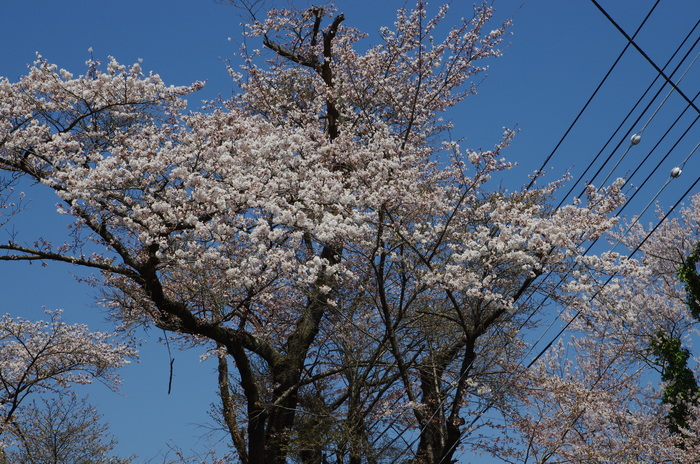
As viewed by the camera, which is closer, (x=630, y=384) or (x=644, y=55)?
(x=644, y=55)

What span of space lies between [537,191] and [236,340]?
629cm

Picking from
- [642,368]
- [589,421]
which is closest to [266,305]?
[589,421]

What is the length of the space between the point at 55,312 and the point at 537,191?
11.2 meters

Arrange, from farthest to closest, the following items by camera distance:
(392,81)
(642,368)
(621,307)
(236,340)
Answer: (642,368) < (392,81) < (236,340) < (621,307)

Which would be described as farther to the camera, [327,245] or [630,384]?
[630,384]

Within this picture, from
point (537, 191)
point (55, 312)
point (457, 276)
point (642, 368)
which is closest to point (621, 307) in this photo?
point (457, 276)

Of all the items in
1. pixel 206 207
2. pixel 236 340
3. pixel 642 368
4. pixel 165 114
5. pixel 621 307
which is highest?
pixel 165 114

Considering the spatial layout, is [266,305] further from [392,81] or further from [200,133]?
[392,81]

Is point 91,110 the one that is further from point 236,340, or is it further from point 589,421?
point 589,421

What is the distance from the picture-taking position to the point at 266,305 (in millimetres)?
13125

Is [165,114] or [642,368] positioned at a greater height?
[165,114]

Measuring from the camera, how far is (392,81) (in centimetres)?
1477

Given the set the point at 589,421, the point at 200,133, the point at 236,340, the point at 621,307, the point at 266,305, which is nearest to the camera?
the point at 621,307

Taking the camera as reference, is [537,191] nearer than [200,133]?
No
